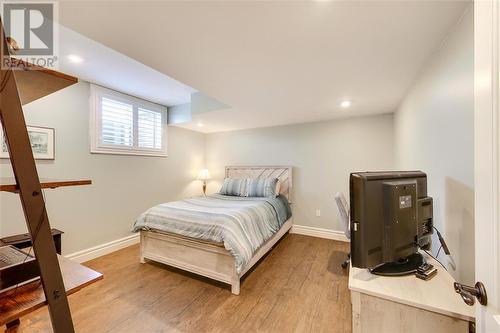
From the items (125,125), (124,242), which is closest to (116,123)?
(125,125)

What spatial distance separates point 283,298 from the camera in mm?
1896

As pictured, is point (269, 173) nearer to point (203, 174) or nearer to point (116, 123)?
point (203, 174)

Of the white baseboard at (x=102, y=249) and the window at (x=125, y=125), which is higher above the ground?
the window at (x=125, y=125)

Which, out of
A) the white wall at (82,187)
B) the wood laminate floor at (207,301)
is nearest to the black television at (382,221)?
the wood laminate floor at (207,301)

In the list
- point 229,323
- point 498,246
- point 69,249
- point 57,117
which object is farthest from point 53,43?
point 498,246

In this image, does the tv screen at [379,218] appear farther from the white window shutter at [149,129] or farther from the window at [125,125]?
the white window shutter at [149,129]

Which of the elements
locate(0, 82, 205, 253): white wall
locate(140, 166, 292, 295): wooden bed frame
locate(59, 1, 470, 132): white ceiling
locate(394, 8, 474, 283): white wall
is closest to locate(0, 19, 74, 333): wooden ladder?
locate(59, 1, 470, 132): white ceiling

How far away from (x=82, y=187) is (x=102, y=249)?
A: 894mm

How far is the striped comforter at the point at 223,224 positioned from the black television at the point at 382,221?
1.14m

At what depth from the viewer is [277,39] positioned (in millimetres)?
1357

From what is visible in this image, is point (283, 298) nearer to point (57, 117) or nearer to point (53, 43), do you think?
point (53, 43)

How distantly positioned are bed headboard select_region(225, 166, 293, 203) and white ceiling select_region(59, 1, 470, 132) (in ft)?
5.86

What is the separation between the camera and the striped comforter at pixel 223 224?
1.96 m

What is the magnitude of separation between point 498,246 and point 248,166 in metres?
3.64
